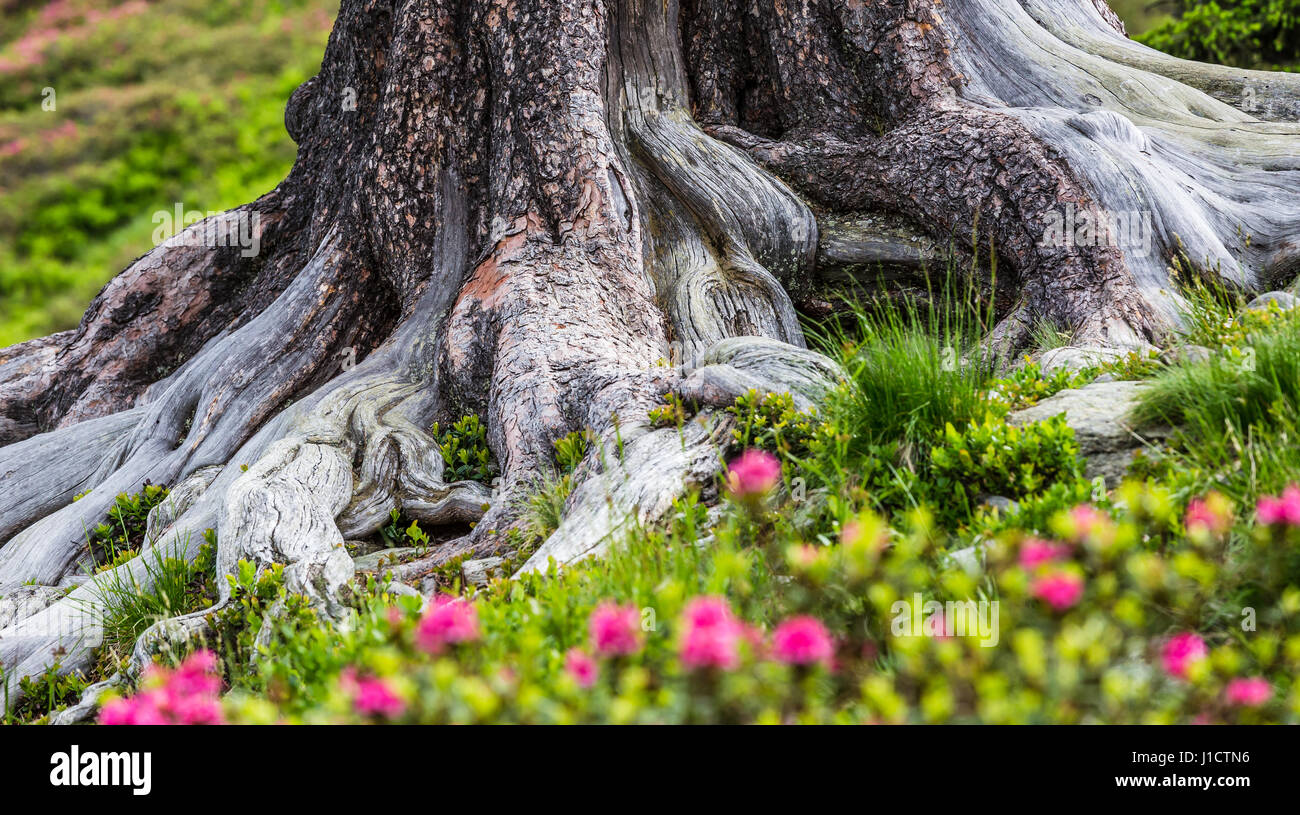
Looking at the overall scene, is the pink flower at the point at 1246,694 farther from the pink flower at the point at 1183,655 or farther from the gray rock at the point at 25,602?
the gray rock at the point at 25,602

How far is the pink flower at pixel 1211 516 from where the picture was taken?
2.27 metres

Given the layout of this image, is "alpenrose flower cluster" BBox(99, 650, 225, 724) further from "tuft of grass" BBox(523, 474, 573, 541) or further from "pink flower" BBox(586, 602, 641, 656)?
"tuft of grass" BBox(523, 474, 573, 541)

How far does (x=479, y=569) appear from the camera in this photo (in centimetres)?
424

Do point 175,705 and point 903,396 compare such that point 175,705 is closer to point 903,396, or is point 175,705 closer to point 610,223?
point 903,396

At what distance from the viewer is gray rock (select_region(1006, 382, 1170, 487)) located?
11.4 feet

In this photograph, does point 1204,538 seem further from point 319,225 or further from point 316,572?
point 319,225

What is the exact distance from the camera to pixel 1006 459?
3.39 meters

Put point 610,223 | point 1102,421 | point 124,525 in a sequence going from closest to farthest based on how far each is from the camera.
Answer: point 1102,421 < point 124,525 < point 610,223

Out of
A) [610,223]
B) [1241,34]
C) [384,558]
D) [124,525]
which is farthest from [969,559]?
[1241,34]

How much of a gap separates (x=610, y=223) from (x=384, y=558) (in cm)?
282

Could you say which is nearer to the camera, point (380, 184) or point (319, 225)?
point (380, 184)

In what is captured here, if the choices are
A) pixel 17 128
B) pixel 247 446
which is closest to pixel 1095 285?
pixel 247 446

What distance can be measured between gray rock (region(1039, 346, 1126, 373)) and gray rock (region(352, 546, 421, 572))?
3.60 m

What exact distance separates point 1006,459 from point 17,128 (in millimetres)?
23623
